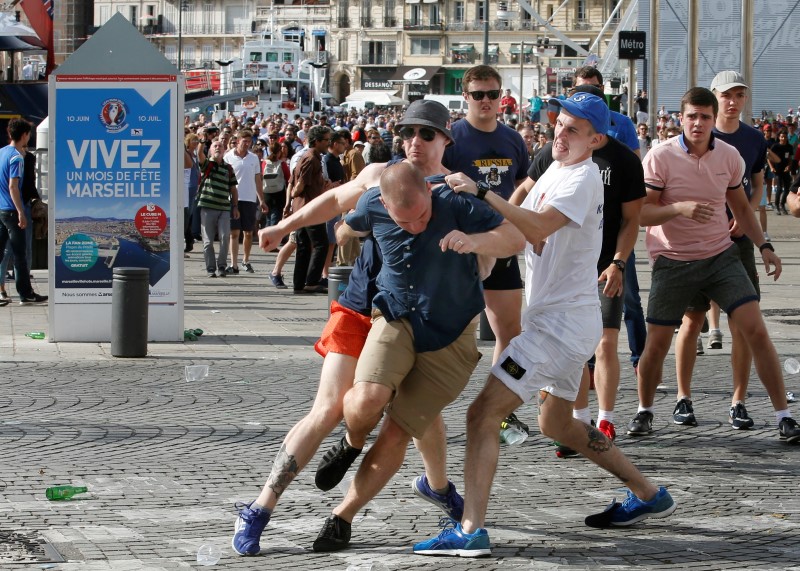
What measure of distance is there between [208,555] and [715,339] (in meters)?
7.09

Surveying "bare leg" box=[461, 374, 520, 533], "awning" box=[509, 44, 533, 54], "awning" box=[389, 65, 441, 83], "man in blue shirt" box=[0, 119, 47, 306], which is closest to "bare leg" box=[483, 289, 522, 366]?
"bare leg" box=[461, 374, 520, 533]

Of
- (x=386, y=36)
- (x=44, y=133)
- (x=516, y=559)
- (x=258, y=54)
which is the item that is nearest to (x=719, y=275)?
(x=516, y=559)

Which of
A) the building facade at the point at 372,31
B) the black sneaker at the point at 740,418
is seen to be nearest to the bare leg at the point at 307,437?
the black sneaker at the point at 740,418

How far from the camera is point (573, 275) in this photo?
19.2 feet

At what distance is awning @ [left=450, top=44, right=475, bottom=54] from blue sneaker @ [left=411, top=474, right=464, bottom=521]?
114 meters

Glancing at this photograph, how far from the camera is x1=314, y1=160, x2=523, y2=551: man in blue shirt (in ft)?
17.4

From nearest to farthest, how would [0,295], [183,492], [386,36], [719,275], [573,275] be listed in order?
[573,275] → [183,492] → [719,275] → [0,295] → [386,36]

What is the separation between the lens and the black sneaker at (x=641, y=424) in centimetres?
793

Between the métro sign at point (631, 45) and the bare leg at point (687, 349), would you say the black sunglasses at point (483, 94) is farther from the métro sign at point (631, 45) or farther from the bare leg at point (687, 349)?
the métro sign at point (631, 45)

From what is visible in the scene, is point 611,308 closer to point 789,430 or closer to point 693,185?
point 693,185

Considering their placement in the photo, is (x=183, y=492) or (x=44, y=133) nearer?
(x=183, y=492)

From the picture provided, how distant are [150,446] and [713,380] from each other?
13.8ft

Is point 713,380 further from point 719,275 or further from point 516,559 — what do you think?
point 516,559

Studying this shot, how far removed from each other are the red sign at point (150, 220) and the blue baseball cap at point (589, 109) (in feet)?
20.0
